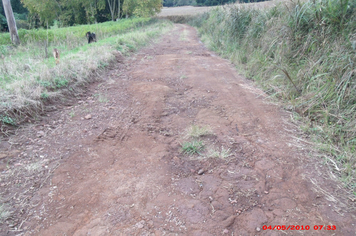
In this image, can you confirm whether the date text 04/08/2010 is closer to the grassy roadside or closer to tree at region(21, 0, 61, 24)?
the grassy roadside

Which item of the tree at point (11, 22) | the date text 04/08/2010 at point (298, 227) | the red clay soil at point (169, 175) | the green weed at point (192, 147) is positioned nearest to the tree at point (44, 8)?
the tree at point (11, 22)

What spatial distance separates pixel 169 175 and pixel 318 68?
3.09 m

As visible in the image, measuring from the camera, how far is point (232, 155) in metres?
2.74

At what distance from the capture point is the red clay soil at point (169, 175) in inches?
73.1

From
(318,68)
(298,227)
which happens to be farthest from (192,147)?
(318,68)

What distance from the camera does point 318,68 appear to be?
369cm

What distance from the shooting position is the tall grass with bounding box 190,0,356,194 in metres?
2.88

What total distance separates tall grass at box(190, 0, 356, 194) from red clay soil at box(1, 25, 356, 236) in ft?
1.04

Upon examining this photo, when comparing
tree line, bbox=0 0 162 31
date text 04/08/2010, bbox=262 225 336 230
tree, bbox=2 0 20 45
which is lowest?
date text 04/08/2010, bbox=262 225 336 230

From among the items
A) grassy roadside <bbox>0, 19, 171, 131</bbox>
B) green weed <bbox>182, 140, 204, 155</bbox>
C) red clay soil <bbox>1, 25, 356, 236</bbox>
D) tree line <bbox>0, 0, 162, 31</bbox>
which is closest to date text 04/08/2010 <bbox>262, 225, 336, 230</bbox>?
red clay soil <bbox>1, 25, 356, 236</bbox>

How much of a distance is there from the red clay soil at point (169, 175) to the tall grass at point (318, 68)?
317mm

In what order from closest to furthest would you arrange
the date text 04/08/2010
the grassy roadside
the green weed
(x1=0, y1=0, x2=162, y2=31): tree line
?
the date text 04/08/2010 < the green weed < the grassy roadside < (x1=0, y1=0, x2=162, y2=31): tree line

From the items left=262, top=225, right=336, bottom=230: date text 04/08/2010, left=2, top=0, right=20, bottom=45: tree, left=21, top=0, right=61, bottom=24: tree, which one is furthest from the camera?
left=21, top=0, right=61, bottom=24: tree

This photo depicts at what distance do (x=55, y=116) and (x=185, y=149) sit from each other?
7.28ft
